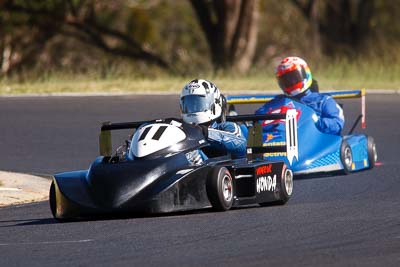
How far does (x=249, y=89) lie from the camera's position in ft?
75.4

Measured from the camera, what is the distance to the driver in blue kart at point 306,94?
15508 mm

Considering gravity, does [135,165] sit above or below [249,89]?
below

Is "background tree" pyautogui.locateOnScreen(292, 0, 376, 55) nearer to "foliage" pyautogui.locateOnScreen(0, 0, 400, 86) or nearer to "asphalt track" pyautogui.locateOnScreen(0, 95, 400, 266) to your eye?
"foliage" pyautogui.locateOnScreen(0, 0, 400, 86)

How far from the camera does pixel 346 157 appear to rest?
15.2 meters

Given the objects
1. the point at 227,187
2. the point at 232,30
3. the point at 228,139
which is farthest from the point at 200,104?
the point at 232,30

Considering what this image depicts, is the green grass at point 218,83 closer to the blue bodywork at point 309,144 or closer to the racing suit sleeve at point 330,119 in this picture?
the racing suit sleeve at point 330,119

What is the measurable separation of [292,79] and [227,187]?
Result: 16.0 ft

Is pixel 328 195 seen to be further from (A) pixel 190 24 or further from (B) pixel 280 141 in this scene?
(A) pixel 190 24

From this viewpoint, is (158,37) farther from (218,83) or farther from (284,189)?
(284,189)

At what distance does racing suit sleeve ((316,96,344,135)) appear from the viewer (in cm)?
1541

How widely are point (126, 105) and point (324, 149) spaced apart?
6.95 meters

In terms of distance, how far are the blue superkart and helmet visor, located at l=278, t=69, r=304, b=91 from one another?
262 mm

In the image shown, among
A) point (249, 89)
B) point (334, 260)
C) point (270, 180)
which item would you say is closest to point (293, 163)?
point (270, 180)

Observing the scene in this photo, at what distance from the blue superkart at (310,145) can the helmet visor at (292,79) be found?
26cm
